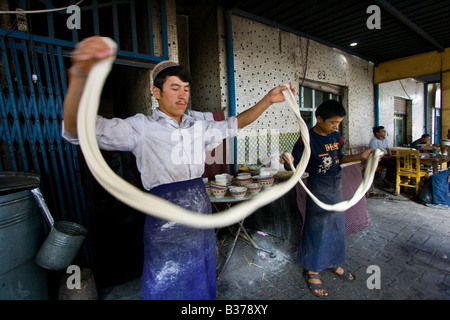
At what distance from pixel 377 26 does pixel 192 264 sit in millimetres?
6914

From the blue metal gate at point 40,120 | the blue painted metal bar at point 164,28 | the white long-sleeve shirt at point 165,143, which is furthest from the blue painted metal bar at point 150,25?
the white long-sleeve shirt at point 165,143

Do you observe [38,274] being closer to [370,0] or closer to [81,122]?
[81,122]

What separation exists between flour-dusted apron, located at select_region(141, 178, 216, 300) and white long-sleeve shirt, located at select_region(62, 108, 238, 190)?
0.09 meters

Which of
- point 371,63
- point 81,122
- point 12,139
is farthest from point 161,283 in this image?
point 371,63

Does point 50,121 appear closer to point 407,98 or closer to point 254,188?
point 254,188

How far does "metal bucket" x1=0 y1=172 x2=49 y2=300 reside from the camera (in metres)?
1.78

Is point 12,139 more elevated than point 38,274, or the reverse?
point 12,139

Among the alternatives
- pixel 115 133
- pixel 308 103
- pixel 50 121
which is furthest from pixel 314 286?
pixel 308 103

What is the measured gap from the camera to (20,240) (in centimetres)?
187

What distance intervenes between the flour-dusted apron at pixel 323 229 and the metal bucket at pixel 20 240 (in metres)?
2.72

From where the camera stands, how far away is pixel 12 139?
236 cm

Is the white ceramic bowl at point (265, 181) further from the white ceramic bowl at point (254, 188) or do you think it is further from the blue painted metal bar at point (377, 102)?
the blue painted metal bar at point (377, 102)

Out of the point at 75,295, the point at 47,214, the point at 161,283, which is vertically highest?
the point at 47,214

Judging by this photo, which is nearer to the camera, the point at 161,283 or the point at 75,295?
the point at 161,283
